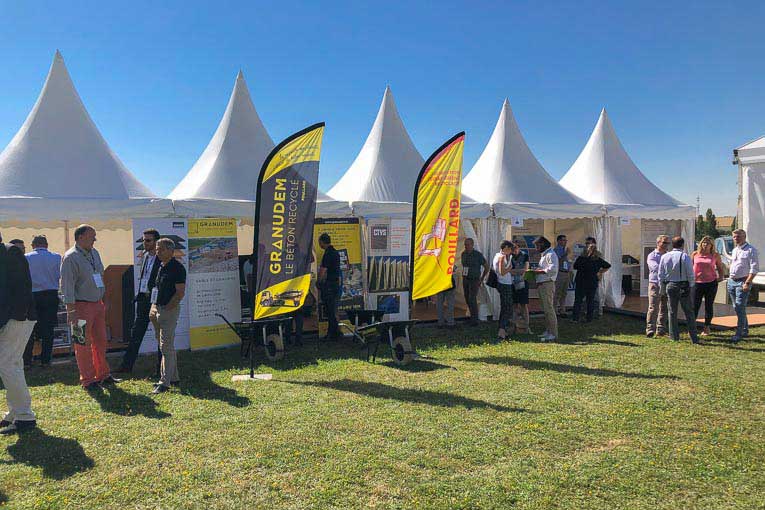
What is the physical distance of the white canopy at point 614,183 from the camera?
10422 mm

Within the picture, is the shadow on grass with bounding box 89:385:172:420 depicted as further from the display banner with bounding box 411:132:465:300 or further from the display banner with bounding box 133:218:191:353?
the display banner with bounding box 411:132:465:300

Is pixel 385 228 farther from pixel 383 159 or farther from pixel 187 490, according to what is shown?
pixel 187 490

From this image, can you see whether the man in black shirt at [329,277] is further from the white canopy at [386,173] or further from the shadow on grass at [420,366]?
the shadow on grass at [420,366]

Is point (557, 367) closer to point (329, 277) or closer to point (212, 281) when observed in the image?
point (329, 277)

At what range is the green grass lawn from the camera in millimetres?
2938

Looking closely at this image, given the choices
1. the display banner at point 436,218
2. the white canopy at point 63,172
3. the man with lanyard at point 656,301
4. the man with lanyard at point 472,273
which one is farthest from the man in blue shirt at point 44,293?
the man with lanyard at point 656,301

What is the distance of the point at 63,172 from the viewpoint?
24.0ft

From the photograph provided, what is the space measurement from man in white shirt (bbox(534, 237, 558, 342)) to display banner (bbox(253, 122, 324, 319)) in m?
3.49

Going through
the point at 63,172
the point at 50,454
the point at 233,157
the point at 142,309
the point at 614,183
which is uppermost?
the point at 233,157

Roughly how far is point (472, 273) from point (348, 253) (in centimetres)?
225

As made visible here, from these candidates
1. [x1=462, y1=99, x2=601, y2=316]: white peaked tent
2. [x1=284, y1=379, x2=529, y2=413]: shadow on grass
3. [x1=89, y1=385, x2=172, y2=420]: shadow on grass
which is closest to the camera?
[x1=89, y1=385, x2=172, y2=420]: shadow on grass

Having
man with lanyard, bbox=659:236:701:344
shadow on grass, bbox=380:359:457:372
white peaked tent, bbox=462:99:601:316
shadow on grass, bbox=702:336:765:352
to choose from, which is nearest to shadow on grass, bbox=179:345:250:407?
shadow on grass, bbox=380:359:457:372

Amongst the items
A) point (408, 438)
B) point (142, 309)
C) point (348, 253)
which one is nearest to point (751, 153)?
point (348, 253)

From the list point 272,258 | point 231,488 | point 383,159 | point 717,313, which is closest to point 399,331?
point 272,258
